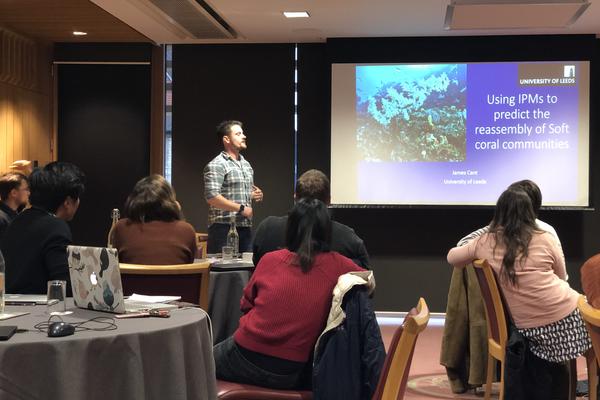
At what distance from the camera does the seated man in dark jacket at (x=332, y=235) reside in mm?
4148

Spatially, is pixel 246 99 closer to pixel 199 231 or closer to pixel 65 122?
pixel 199 231

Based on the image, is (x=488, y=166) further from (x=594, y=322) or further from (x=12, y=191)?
(x=594, y=322)

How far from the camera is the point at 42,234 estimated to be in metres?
3.33

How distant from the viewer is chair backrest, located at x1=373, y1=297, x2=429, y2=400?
2.07 meters

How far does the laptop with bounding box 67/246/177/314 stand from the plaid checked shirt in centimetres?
366

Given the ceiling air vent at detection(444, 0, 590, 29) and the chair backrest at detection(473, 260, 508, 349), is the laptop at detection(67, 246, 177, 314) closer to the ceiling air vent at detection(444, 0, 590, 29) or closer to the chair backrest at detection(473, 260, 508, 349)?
the chair backrest at detection(473, 260, 508, 349)

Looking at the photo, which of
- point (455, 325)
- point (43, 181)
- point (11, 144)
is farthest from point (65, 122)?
point (43, 181)

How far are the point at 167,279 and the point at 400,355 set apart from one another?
1.90 metres

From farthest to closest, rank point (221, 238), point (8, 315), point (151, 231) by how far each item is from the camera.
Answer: point (221, 238) < point (151, 231) < point (8, 315)

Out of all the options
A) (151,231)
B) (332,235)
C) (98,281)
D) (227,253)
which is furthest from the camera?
(227,253)

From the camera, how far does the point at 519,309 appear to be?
14.6 feet

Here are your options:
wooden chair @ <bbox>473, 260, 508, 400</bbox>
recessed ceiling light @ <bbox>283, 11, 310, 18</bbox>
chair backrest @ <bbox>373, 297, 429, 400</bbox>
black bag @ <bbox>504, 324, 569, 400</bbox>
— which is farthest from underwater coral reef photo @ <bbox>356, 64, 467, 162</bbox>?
chair backrest @ <bbox>373, 297, 429, 400</bbox>

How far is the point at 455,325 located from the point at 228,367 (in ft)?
8.02

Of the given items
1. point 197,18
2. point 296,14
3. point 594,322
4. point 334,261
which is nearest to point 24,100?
point 197,18
